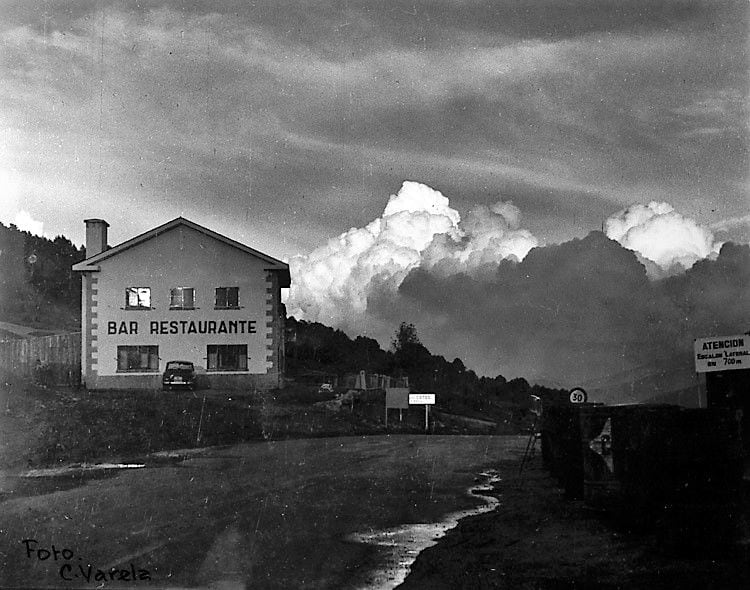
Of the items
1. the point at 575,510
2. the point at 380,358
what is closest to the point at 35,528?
the point at 380,358

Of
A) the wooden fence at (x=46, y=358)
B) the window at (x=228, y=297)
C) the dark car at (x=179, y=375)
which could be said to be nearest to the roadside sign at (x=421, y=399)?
the window at (x=228, y=297)

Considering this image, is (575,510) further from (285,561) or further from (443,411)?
(285,561)

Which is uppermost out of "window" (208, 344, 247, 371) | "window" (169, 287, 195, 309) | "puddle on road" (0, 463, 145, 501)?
"window" (169, 287, 195, 309)

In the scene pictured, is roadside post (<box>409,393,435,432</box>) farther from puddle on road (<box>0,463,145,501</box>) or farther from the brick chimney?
the brick chimney

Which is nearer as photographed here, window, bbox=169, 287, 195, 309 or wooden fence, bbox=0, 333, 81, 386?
window, bbox=169, 287, 195, 309

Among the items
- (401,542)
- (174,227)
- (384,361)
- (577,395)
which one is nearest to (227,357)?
(174,227)

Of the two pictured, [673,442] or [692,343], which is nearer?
[673,442]

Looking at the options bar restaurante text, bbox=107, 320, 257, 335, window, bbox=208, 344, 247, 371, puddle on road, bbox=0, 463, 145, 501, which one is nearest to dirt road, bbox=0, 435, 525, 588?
puddle on road, bbox=0, 463, 145, 501
